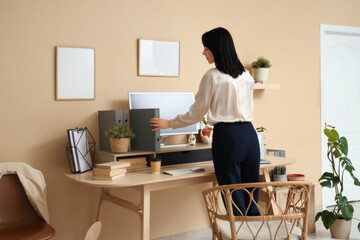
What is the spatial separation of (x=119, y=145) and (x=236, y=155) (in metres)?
0.77

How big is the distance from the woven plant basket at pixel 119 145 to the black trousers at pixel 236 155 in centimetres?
59

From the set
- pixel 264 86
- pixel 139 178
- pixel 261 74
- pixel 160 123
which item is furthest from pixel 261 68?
pixel 139 178

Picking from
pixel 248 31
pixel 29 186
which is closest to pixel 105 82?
pixel 29 186

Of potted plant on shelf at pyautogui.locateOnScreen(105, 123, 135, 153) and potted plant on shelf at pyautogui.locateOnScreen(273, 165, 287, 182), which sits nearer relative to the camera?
potted plant on shelf at pyautogui.locateOnScreen(105, 123, 135, 153)

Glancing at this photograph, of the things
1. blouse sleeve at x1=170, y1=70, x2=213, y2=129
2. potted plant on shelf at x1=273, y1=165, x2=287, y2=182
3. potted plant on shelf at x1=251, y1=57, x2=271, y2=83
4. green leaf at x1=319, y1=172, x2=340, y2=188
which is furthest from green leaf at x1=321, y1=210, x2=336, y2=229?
blouse sleeve at x1=170, y1=70, x2=213, y2=129

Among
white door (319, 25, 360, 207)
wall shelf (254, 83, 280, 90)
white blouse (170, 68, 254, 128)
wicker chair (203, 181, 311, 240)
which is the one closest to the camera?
wicker chair (203, 181, 311, 240)

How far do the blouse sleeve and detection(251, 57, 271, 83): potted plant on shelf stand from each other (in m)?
1.34

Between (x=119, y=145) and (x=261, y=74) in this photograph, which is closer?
(x=119, y=145)

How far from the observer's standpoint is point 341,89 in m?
4.72

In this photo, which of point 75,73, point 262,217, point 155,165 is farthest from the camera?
point 75,73

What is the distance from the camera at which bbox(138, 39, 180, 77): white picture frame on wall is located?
3461 mm

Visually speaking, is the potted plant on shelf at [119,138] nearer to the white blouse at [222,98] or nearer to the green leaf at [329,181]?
the white blouse at [222,98]

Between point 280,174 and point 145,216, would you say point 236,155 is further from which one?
point 280,174

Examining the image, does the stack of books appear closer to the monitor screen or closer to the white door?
the monitor screen
